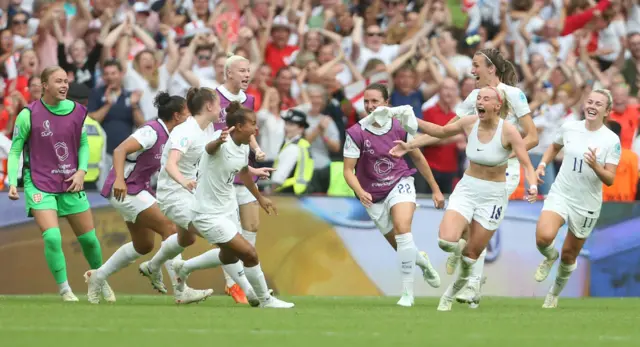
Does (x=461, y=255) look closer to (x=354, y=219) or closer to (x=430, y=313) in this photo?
(x=430, y=313)

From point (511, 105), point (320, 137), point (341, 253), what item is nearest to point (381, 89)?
point (511, 105)

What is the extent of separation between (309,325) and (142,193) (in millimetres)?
3519

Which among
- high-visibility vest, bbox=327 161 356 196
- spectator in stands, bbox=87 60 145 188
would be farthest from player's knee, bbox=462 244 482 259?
spectator in stands, bbox=87 60 145 188

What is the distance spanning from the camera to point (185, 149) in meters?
12.3

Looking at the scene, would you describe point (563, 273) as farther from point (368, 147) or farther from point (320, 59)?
point (320, 59)

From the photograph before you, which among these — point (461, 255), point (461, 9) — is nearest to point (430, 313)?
point (461, 255)

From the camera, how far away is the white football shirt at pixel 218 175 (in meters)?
12.1

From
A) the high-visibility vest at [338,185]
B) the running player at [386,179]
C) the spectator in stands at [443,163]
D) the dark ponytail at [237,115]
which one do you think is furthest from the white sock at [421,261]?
the spectator in stands at [443,163]

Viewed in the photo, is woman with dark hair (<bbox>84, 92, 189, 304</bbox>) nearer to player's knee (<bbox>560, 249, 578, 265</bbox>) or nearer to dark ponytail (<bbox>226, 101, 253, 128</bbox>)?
dark ponytail (<bbox>226, 101, 253, 128</bbox>)

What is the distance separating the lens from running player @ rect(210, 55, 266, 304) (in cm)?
1355

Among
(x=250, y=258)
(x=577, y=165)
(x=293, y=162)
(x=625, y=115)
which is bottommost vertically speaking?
(x=625, y=115)

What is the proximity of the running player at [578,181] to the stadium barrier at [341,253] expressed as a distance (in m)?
2.68

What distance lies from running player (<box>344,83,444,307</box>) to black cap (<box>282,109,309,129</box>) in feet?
10.0

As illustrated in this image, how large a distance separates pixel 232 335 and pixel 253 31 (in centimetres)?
1033
